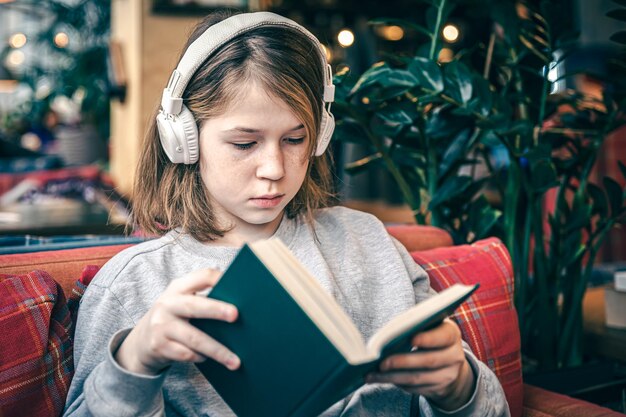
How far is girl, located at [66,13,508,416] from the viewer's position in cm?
85

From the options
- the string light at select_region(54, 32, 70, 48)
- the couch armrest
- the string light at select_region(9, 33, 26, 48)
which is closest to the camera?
the couch armrest

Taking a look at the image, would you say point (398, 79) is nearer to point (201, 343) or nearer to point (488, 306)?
point (488, 306)

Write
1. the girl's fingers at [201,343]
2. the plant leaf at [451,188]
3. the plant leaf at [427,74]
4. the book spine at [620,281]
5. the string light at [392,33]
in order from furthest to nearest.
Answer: the string light at [392,33], the book spine at [620,281], the plant leaf at [451,188], the plant leaf at [427,74], the girl's fingers at [201,343]

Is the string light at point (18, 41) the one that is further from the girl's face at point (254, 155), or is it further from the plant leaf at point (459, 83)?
the girl's face at point (254, 155)

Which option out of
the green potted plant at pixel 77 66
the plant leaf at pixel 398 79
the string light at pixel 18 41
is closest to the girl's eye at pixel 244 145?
the plant leaf at pixel 398 79

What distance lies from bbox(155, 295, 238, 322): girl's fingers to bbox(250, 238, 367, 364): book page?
9cm

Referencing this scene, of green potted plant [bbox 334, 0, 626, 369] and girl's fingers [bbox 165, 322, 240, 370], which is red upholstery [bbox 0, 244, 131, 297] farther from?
green potted plant [bbox 334, 0, 626, 369]

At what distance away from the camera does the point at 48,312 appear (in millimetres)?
1009

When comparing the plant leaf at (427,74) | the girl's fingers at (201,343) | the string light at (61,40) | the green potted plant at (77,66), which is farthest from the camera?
the string light at (61,40)

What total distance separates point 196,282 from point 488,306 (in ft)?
2.27

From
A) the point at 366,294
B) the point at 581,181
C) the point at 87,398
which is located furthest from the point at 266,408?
the point at 581,181

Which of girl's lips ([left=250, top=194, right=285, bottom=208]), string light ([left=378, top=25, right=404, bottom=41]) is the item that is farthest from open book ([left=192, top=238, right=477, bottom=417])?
string light ([left=378, top=25, right=404, bottom=41])

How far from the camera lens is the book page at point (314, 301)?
2.18 feet

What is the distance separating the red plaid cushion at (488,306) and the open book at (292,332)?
51 centimetres
